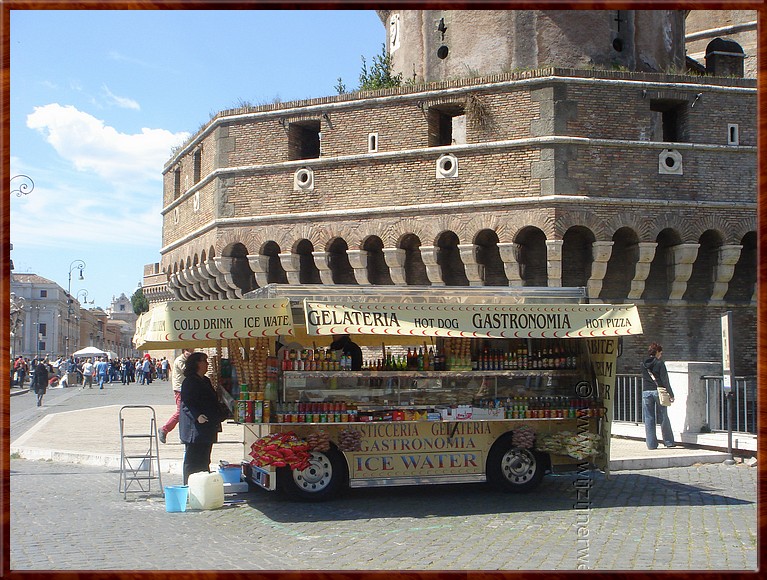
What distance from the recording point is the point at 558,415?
400 inches

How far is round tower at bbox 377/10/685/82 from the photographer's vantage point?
2081 centimetres

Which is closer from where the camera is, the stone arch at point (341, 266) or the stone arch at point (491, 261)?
the stone arch at point (491, 261)

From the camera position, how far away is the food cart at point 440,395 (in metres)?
9.44

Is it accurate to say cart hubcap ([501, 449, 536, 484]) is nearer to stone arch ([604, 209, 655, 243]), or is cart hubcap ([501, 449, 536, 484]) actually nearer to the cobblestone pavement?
the cobblestone pavement

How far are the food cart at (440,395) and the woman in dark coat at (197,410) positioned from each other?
32cm

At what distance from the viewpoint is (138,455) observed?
11680 mm

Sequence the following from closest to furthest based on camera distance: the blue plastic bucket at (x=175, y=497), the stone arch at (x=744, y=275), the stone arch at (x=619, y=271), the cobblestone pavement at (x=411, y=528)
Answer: the cobblestone pavement at (x=411, y=528)
the blue plastic bucket at (x=175, y=497)
the stone arch at (x=619, y=271)
the stone arch at (x=744, y=275)

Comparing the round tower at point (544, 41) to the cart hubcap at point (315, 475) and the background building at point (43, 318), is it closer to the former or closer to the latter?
the cart hubcap at point (315, 475)

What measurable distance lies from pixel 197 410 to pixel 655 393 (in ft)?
24.1

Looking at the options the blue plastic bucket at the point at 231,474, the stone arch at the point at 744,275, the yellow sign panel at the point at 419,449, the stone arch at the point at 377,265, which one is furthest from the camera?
the stone arch at the point at 377,265

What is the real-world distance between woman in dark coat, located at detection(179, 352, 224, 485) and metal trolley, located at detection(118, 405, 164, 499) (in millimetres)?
555

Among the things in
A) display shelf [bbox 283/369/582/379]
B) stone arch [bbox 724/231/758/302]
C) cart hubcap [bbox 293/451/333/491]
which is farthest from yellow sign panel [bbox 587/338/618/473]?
stone arch [bbox 724/231/758/302]

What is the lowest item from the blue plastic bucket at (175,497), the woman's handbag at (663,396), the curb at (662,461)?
the curb at (662,461)

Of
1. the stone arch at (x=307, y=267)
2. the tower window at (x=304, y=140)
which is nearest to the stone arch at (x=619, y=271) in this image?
the stone arch at (x=307, y=267)
